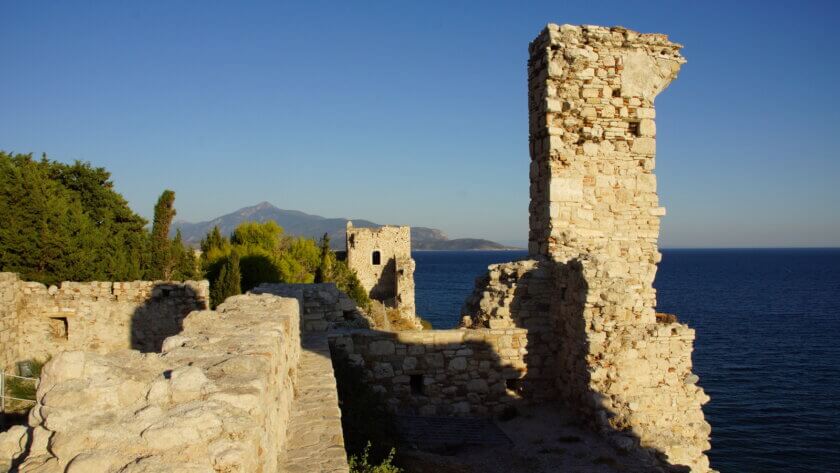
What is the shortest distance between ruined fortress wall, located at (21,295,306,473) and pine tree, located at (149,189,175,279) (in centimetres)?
1917

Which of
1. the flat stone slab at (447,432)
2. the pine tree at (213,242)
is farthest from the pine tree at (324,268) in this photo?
the flat stone slab at (447,432)

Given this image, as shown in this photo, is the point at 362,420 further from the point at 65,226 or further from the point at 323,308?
the point at 65,226

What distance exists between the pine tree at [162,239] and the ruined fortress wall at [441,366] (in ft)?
48.9

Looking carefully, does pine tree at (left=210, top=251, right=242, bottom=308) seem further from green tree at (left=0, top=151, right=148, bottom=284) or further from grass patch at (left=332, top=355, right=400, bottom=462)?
grass patch at (left=332, top=355, right=400, bottom=462)

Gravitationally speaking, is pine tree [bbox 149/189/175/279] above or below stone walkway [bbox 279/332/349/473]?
above

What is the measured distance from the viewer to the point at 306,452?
157 inches

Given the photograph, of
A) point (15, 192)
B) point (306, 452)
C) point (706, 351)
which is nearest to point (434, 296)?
point (706, 351)

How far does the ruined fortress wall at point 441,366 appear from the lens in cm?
858

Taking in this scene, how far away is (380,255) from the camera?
47375 mm

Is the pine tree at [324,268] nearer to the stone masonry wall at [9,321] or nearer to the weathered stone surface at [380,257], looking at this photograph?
the weathered stone surface at [380,257]

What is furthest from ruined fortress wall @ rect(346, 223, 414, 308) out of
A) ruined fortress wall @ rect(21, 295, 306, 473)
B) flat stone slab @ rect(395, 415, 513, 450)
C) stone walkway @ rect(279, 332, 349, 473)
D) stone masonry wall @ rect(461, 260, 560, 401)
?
ruined fortress wall @ rect(21, 295, 306, 473)

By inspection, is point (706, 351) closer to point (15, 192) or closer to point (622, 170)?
point (622, 170)

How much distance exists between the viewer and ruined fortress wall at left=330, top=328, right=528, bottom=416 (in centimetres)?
858

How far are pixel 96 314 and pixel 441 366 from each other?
31.4 ft
